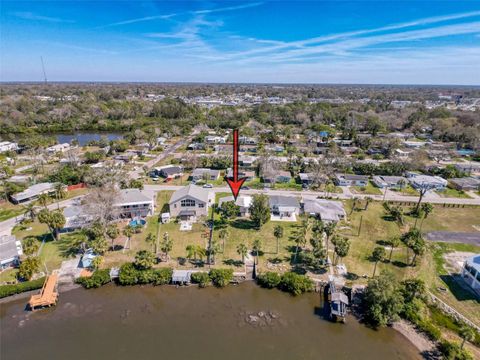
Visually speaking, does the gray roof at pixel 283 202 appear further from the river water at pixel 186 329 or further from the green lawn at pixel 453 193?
the green lawn at pixel 453 193

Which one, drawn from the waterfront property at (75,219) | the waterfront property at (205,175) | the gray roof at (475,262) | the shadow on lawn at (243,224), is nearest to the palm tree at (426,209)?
the gray roof at (475,262)

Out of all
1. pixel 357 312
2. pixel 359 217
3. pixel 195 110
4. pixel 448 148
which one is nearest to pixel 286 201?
pixel 359 217

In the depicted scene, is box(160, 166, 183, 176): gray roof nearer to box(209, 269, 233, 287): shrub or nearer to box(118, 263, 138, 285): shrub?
box(118, 263, 138, 285): shrub

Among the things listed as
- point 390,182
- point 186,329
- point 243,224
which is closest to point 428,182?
point 390,182

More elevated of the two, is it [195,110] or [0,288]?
[195,110]

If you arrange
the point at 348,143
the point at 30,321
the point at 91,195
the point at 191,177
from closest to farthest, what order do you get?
the point at 30,321 < the point at 91,195 < the point at 191,177 < the point at 348,143

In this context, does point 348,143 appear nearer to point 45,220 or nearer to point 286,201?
point 286,201

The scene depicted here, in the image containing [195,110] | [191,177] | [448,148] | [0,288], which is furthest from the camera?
[195,110]
